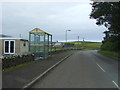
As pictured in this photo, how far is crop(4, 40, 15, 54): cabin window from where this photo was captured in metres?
33.3

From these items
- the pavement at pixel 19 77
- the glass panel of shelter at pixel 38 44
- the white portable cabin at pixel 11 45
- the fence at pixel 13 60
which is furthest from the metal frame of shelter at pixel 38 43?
the pavement at pixel 19 77

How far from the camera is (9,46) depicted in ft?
110

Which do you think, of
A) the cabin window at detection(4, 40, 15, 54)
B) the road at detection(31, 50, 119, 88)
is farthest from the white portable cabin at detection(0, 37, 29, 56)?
the road at detection(31, 50, 119, 88)

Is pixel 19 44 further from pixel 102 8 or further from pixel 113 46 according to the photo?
pixel 113 46

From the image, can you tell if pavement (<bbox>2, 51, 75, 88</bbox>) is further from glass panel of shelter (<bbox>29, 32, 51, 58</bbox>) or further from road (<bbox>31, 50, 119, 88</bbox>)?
glass panel of shelter (<bbox>29, 32, 51, 58</bbox>)

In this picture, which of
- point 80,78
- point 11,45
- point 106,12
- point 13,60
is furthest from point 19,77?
point 11,45

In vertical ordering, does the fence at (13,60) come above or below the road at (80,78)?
above

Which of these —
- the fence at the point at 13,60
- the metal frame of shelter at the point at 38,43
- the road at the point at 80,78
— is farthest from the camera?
the metal frame of shelter at the point at 38,43

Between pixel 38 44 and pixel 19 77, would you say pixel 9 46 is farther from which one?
pixel 19 77

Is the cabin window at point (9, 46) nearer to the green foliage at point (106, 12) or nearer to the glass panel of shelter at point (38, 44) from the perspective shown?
the glass panel of shelter at point (38, 44)

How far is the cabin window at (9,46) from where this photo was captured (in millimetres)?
33281

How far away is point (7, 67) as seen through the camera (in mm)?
14570

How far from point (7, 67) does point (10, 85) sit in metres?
5.74

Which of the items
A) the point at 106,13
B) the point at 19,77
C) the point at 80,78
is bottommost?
the point at 80,78
